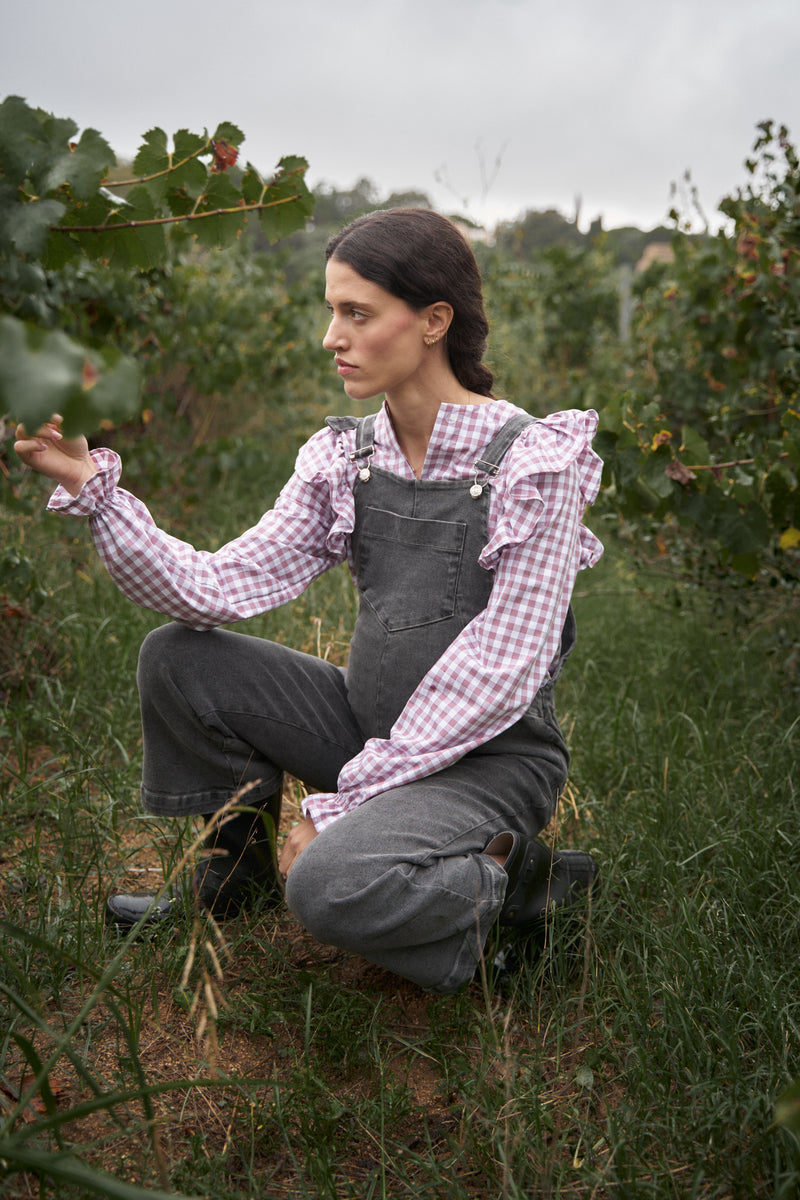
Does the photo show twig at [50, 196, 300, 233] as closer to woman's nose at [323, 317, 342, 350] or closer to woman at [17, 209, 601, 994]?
woman at [17, 209, 601, 994]

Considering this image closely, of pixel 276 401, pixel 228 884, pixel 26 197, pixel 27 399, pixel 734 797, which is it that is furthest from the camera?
pixel 276 401

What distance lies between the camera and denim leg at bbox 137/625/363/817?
1.82 meters

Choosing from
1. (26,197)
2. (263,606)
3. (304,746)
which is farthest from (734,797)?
(26,197)

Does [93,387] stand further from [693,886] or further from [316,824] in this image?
[693,886]

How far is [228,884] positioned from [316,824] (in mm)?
353

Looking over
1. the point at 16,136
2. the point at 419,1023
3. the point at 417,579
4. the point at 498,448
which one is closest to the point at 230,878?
the point at 419,1023

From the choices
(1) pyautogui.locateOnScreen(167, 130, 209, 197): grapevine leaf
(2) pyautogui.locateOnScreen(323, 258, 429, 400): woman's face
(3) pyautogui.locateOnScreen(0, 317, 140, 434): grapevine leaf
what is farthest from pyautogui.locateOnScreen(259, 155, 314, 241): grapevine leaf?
(3) pyautogui.locateOnScreen(0, 317, 140, 434): grapevine leaf

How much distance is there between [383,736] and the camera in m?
1.87

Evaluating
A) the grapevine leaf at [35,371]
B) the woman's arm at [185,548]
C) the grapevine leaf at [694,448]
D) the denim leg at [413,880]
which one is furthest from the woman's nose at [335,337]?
the grapevine leaf at [35,371]

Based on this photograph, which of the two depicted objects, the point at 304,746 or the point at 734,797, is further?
the point at 734,797

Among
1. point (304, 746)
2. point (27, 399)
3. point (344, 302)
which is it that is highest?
point (344, 302)

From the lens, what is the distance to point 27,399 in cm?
67

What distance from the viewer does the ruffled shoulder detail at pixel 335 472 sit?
6.22ft

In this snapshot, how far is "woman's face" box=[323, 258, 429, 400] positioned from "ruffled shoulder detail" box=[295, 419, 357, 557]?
0.64 feet
